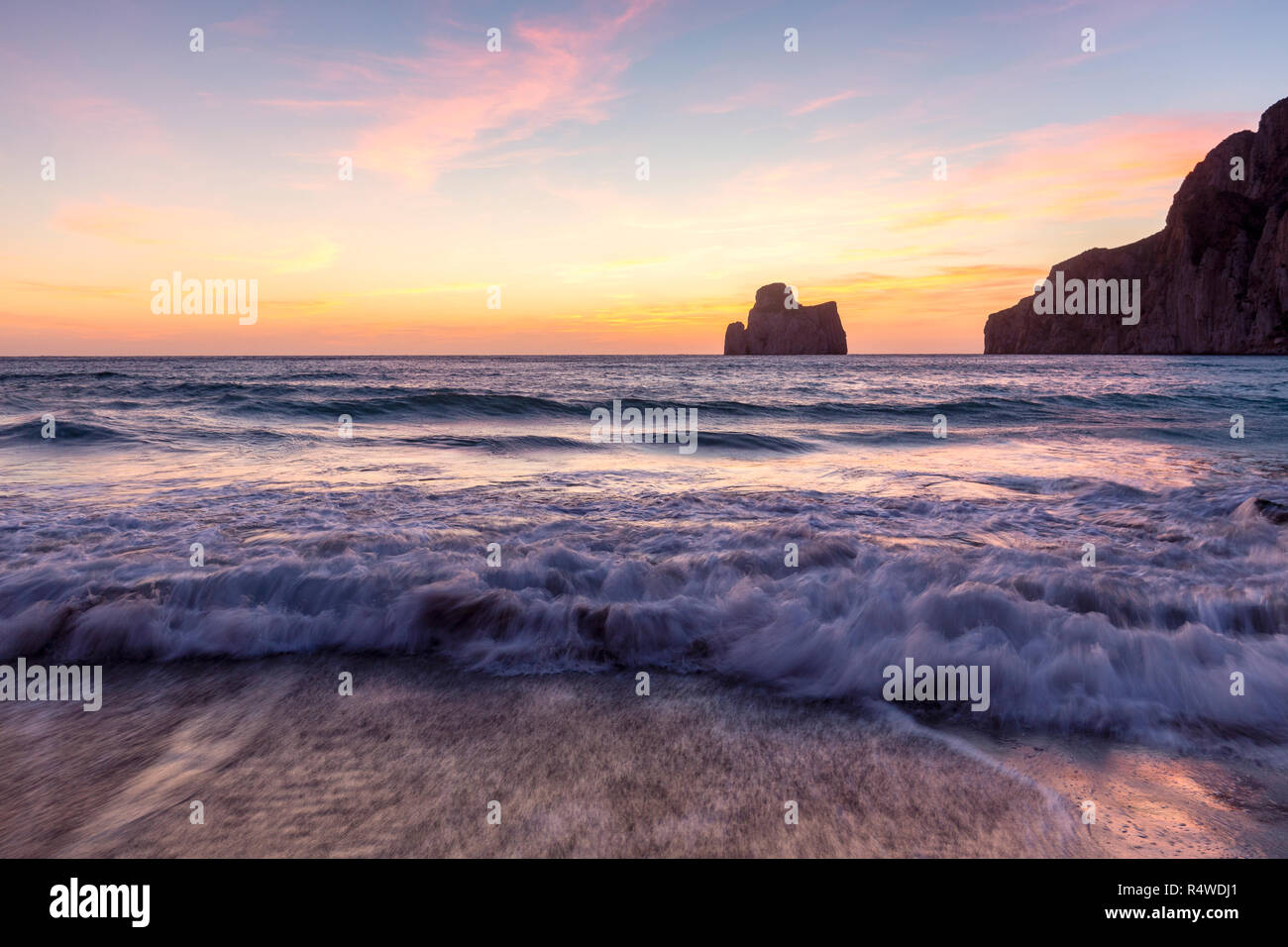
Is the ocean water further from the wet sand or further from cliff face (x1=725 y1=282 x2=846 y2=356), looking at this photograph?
cliff face (x1=725 y1=282 x2=846 y2=356)

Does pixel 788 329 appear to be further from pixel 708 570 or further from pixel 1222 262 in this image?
pixel 708 570

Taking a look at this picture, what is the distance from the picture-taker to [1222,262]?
95.4 meters

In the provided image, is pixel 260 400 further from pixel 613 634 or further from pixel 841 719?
pixel 841 719

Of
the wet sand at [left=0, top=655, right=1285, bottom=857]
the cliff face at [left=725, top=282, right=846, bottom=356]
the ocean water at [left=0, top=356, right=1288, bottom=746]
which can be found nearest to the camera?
the wet sand at [left=0, top=655, right=1285, bottom=857]

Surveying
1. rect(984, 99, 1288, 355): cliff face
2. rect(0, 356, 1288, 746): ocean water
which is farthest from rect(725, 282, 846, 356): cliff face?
rect(0, 356, 1288, 746): ocean water

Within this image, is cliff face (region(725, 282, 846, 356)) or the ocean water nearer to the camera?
the ocean water

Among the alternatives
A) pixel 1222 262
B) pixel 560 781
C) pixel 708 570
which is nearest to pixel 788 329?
pixel 1222 262

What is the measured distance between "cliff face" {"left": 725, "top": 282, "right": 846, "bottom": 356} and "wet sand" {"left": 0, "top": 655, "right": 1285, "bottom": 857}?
171948 millimetres

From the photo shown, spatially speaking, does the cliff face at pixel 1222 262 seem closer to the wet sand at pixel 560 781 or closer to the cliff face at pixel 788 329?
the cliff face at pixel 788 329

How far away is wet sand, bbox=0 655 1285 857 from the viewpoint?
97.0 inches

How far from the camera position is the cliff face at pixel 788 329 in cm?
16938

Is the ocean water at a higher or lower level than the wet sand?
higher

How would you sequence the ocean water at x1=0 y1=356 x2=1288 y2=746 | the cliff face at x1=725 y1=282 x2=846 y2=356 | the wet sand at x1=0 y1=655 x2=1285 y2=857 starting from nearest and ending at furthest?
the wet sand at x1=0 y1=655 x2=1285 y2=857 → the ocean water at x1=0 y1=356 x2=1288 y2=746 → the cliff face at x1=725 y1=282 x2=846 y2=356
